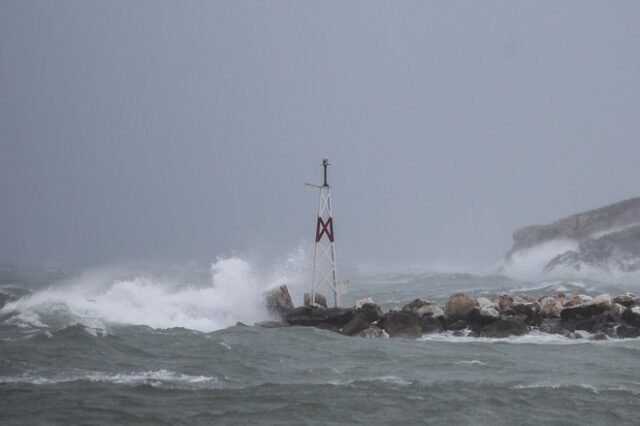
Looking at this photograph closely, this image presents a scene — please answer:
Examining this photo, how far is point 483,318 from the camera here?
3000cm

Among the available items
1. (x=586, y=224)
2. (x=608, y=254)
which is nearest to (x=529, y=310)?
(x=608, y=254)

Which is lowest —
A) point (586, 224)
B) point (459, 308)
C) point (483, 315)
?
point (483, 315)

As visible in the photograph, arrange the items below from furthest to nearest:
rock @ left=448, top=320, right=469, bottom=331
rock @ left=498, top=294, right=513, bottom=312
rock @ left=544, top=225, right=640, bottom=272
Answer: rock @ left=544, top=225, right=640, bottom=272 → rock @ left=498, top=294, right=513, bottom=312 → rock @ left=448, top=320, right=469, bottom=331

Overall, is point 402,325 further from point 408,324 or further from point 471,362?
point 471,362

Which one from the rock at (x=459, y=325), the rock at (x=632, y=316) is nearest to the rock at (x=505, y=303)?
the rock at (x=459, y=325)

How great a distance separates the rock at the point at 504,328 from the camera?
95.5ft

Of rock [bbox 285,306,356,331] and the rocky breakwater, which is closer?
the rocky breakwater

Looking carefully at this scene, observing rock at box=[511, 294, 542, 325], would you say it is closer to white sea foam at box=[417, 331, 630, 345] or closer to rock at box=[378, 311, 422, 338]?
white sea foam at box=[417, 331, 630, 345]

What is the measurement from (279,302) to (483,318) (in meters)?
8.55

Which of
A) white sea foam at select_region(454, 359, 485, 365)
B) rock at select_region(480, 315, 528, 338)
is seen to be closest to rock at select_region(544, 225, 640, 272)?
rock at select_region(480, 315, 528, 338)

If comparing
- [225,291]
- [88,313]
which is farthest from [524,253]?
[88,313]

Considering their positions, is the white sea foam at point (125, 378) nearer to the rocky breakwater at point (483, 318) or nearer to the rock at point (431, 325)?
the rocky breakwater at point (483, 318)

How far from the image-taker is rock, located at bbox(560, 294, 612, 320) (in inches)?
1219

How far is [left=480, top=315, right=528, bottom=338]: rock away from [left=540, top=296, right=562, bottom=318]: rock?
2.28 m
